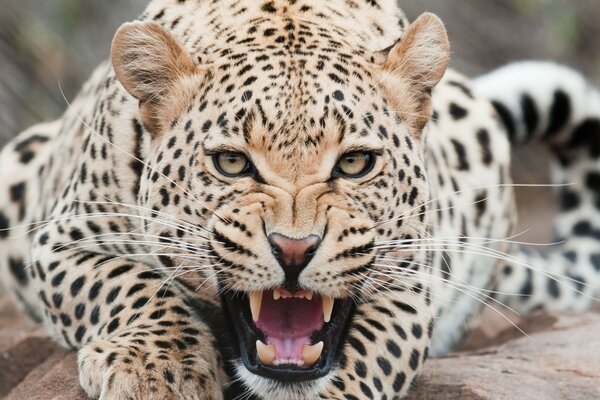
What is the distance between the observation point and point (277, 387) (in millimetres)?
4945

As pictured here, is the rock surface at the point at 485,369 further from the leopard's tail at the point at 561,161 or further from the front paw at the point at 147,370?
the leopard's tail at the point at 561,161

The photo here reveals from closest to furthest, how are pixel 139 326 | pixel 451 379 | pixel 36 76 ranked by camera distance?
pixel 139 326 → pixel 451 379 → pixel 36 76

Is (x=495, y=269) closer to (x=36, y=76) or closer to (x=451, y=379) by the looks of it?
(x=451, y=379)

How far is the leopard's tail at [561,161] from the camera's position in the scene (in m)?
9.02

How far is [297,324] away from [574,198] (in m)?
5.13

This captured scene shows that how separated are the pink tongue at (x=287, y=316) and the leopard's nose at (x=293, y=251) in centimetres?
32

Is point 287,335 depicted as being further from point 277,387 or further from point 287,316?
point 277,387

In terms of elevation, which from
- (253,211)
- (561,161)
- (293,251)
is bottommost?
(293,251)

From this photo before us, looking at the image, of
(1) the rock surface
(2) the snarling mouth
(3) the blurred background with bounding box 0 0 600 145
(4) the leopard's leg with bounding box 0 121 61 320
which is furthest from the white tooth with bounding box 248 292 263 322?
(3) the blurred background with bounding box 0 0 600 145

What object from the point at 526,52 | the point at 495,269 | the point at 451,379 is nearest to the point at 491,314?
the point at 495,269

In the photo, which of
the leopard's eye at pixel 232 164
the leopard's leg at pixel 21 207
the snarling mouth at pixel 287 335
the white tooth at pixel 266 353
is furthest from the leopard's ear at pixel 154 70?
the leopard's leg at pixel 21 207

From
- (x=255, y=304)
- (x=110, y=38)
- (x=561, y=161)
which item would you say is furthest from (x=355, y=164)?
(x=110, y=38)

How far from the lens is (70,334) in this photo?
20.1 ft

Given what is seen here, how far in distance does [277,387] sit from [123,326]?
97cm
